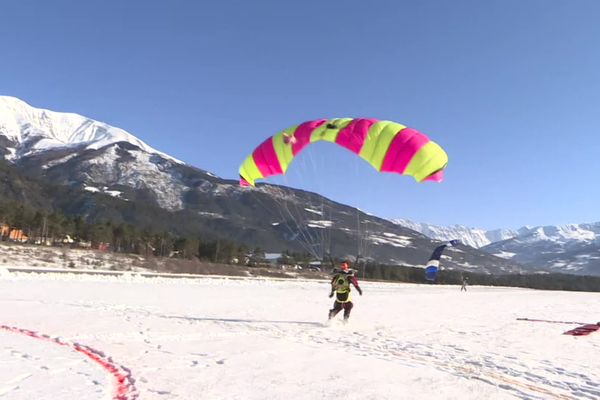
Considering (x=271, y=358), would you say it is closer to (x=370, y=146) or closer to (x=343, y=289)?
(x=343, y=289)

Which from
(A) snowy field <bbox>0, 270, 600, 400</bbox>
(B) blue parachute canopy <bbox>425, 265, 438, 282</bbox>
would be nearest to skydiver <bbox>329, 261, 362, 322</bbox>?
(A) snowy field <bbox>0, 270, 600, 400</bbox>

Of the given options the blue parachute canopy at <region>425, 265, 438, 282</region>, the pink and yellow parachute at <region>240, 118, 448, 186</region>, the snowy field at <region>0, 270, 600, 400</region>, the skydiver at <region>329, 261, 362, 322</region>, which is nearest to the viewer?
the snowy field at <region>0, 270, 600, 400</region>

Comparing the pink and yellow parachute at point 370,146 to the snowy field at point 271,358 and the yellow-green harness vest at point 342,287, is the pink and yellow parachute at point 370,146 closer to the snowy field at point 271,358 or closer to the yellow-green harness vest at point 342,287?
the yellow-green harness vest at point 342,287

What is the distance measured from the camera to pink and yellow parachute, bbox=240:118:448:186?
15.4m

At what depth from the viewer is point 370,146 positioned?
16.1 metres

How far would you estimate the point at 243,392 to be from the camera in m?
6.86

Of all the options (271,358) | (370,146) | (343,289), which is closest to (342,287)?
(343,289)

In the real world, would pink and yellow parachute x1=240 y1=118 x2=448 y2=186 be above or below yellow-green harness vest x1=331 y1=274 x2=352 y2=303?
above

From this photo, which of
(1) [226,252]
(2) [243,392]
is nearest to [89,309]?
(2) [243,392]

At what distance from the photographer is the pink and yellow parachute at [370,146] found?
15406mm

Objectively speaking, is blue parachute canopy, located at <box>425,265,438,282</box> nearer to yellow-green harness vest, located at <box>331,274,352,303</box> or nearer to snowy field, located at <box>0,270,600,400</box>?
snowy field, located at <box>0,270,600,400</box>

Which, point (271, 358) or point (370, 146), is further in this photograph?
point (370, 146)

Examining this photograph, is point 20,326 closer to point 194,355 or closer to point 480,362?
point 194,355

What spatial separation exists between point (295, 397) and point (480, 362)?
4745 mm
